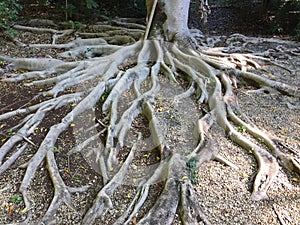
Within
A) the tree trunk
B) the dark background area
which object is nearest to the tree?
the tree trunk

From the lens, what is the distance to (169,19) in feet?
15.4

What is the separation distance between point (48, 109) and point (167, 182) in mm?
1656

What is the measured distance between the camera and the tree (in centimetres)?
258

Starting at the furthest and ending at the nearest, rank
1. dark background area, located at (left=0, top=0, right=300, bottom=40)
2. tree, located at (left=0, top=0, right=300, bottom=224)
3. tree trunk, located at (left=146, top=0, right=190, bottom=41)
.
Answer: dark background area, located at (left=0, top=0, right=300, bottom=40), tree trunk, located at (left=146, top=0, right=190, bottom=41), tree, located at (left=0, top=0, right=300, bottom=224)

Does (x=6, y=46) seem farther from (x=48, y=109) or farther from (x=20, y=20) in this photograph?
(x=48, y=109)

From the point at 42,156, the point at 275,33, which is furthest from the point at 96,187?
the point at 275,33

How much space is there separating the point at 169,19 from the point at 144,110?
1804mm

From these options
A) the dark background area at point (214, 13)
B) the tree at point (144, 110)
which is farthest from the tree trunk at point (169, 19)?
the dark background area at point (214, 13)

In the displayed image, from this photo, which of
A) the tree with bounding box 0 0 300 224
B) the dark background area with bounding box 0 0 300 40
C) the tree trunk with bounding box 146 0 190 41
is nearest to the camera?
the tree with bounding box 0 0 300 224

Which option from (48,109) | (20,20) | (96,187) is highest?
(20,20)

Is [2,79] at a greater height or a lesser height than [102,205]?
greater

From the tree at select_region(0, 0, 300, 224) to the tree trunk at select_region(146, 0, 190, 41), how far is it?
0.01 metres

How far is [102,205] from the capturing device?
2.47m

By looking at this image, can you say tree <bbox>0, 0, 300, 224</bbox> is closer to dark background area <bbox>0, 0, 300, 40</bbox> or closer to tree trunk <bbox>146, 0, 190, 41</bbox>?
tree trunk <bbox>146, 0, 190, 41</bbox>
